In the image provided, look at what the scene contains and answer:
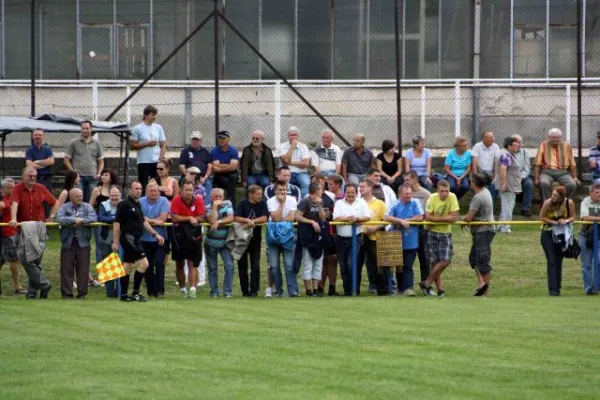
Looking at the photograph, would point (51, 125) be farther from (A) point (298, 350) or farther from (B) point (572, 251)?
(A) point (298, 350)

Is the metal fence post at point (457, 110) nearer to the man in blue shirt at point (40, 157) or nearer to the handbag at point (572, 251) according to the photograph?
the man in blue shirt at point (40, 157)

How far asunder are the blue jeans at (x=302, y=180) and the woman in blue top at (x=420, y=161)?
1.78 metres

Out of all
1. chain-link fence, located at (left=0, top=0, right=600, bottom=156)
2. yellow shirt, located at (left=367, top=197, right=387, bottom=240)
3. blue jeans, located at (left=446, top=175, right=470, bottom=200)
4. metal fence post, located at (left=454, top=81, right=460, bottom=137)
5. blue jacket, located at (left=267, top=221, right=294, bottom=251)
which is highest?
chain-link fence, located at (left=0, top=0, right=600, bottom=156)

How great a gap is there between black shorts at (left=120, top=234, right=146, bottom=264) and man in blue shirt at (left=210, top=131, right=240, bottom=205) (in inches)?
Answer: 181

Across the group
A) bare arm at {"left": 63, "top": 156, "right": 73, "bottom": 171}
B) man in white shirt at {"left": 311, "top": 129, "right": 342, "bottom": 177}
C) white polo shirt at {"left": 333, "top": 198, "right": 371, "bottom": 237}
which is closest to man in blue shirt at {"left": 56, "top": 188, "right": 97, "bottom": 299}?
bare arm at {"left": 63, "top": 156, "right": 73, "bottom": 171}

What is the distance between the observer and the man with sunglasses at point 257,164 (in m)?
23.3

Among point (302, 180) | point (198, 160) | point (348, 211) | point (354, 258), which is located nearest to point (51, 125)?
point (198, 160)

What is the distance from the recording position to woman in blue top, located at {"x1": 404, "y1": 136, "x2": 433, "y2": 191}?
24.5m

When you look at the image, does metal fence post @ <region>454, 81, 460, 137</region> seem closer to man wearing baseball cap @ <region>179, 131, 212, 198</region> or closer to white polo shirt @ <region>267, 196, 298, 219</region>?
man wearing baseball cap @ <region>179, 131, 212, 198</region>

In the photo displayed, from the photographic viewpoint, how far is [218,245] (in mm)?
20109

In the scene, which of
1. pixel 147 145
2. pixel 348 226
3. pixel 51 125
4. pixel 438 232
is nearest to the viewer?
pixel 348 226

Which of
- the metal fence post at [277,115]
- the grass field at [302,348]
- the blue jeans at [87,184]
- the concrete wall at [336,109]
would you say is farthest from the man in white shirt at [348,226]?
the concrete wall at [336,109]

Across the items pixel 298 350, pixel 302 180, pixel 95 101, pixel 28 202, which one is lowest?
pixel 298 350

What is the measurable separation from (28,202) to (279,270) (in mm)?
3594
